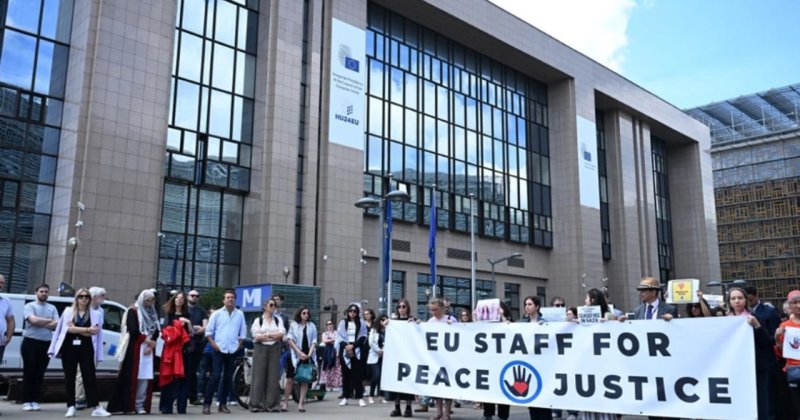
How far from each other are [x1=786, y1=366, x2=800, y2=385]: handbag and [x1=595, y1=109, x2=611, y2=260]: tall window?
43.5m

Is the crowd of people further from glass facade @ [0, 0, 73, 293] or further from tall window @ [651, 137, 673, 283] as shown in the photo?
tall window @ [651, 137, 673, 283]

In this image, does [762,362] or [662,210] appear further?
[662,210]

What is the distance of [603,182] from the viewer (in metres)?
51.9

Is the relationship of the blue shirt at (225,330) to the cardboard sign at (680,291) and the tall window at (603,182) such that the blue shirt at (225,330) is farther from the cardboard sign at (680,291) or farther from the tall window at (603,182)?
the tall window at (603,182)

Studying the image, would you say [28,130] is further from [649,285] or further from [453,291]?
[649,285]

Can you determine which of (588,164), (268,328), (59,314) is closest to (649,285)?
(268,328)

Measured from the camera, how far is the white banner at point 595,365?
7.50m

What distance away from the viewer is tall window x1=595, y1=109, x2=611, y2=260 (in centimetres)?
5078

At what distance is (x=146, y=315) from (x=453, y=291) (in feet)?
99.8

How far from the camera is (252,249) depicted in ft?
97.9

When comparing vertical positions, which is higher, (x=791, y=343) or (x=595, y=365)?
(x=791, y=343)

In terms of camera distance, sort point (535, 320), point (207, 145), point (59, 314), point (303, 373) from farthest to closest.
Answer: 1. point (207, 145)
2. point (59, 314)
3. point (303, 373)
4. point (535, 320)

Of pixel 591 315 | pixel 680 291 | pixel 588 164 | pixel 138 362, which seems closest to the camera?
pixel 591 315

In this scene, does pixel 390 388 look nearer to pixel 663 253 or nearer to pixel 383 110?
pixel 383 110
